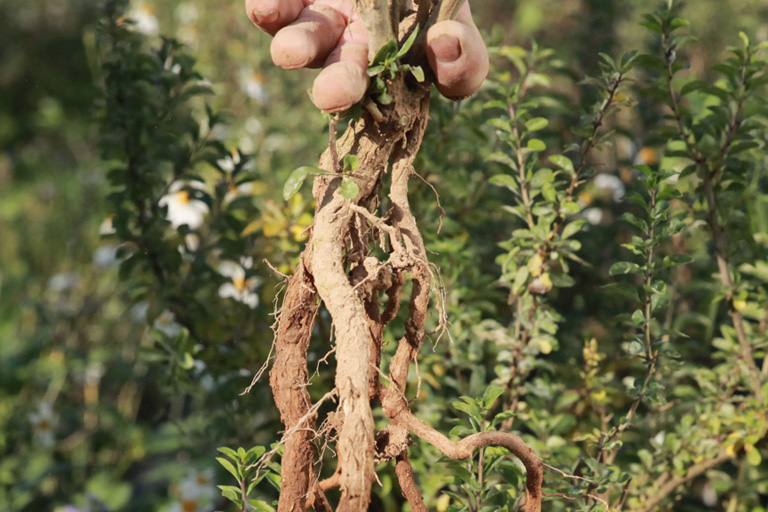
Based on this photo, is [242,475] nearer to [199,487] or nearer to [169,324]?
[169,324]

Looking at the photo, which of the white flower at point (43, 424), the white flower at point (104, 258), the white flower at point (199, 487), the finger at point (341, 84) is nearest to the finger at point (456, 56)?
the finger at point (341, 84)

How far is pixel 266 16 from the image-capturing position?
3.61 ft

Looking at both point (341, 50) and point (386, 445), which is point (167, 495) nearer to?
point (386, 445)

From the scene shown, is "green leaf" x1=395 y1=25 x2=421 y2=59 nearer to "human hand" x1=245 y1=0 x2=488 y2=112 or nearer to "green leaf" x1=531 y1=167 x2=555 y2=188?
"human hand" x1=245 y1=0 x2=488 y2=112

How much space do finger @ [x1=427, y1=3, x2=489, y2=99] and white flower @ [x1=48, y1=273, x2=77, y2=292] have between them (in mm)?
2482

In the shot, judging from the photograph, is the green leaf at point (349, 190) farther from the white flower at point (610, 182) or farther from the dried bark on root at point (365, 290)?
the white flower at point (610, 182)

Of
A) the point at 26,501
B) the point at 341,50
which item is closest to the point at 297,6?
the point at 341,50

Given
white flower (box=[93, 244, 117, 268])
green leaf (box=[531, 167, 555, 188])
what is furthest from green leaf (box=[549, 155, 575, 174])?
white flower (box=[93, 244, 117, 268])

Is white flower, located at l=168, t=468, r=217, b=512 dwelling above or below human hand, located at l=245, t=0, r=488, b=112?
below

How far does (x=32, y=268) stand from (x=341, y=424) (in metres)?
2.88

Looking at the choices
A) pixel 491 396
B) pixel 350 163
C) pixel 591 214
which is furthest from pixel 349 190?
pixel 591 214

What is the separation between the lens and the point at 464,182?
1.80 metres

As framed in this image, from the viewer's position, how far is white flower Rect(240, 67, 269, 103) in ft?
11.5

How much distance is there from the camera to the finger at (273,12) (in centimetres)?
109
